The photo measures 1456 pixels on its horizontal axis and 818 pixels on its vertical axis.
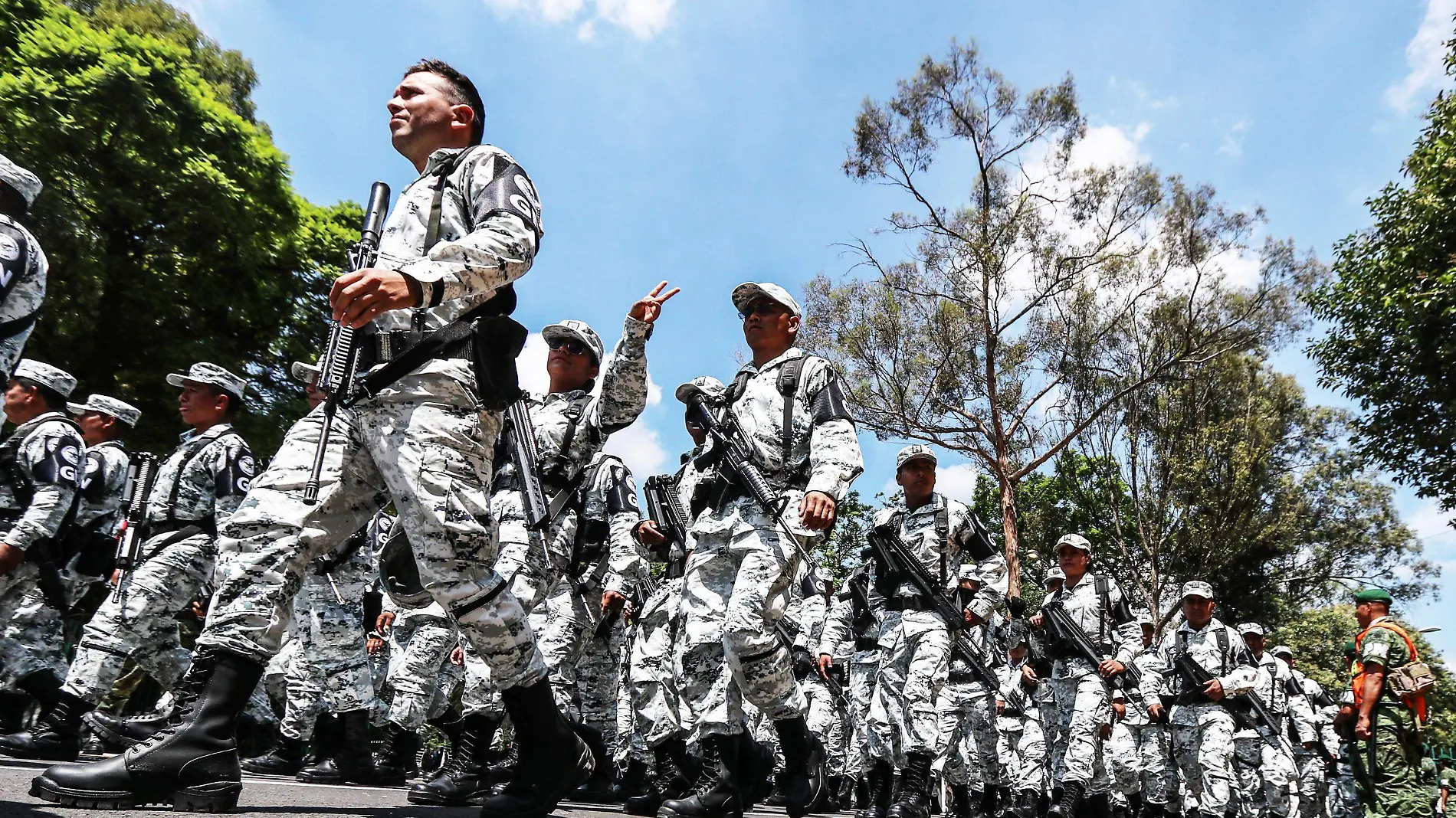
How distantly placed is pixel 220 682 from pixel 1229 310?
22.1m

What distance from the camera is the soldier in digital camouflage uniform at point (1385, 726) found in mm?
7309

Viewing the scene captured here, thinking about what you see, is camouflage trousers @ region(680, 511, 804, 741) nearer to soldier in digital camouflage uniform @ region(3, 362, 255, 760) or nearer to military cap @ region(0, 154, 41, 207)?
soldier in digital camouflage uniform @ region(3, 362, 255, 760)

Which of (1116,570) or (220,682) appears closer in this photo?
(220,682)

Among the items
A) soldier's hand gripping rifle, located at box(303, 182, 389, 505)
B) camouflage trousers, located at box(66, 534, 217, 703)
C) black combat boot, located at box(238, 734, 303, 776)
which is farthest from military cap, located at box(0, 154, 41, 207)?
black combat boot, located at box(238, 734, 303, 776)

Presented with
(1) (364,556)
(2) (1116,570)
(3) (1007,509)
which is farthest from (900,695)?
(2) (1116,570)

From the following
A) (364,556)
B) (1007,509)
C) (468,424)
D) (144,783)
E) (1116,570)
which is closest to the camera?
(144,783)

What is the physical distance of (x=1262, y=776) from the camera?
9938 mm

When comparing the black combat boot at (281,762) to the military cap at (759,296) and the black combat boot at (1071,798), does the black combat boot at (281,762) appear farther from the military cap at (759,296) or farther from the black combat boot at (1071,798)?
the black combat boot at (1071,798)

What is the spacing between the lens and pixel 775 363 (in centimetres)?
472

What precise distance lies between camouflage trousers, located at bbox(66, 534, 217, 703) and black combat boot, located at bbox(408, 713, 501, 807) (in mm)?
1698

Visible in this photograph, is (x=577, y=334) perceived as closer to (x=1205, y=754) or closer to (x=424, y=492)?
(x=424, y=492)

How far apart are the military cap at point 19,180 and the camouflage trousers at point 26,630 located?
14.3ft

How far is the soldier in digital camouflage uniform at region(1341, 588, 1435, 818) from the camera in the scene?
24.0 ft

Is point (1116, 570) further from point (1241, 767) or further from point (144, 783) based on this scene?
point (144, 783)
